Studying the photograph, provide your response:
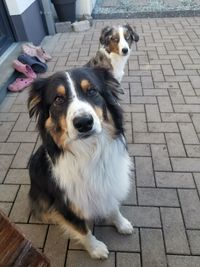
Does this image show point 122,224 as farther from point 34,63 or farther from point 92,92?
point 34,63

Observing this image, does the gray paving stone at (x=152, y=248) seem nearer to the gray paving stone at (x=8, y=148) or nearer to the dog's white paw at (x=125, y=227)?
the dog's white paw at (x=125, y=227)

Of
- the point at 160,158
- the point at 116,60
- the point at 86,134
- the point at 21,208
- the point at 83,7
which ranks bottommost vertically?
the point at 160,158

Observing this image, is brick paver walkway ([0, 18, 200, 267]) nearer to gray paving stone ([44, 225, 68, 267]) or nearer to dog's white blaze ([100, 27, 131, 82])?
gray paving stone ([44, 225, 68, 267])

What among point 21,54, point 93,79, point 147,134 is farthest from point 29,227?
point 21,54

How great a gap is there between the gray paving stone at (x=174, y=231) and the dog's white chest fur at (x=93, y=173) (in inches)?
24.4

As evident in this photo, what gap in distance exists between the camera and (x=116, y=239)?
2385mm

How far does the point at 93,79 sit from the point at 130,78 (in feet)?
9.62

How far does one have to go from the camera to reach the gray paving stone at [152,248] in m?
2.21

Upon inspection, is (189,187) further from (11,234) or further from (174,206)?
(11,234)

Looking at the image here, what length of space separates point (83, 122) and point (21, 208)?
1.52m

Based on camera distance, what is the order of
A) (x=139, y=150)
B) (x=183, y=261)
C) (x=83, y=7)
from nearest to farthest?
1. (x=183, y=261)
2. (x=139, y=150)
3. (x=83, y=7)

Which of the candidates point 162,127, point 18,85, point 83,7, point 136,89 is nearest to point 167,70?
point 136,89

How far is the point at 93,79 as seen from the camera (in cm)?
189

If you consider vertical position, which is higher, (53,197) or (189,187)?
(53,197)
